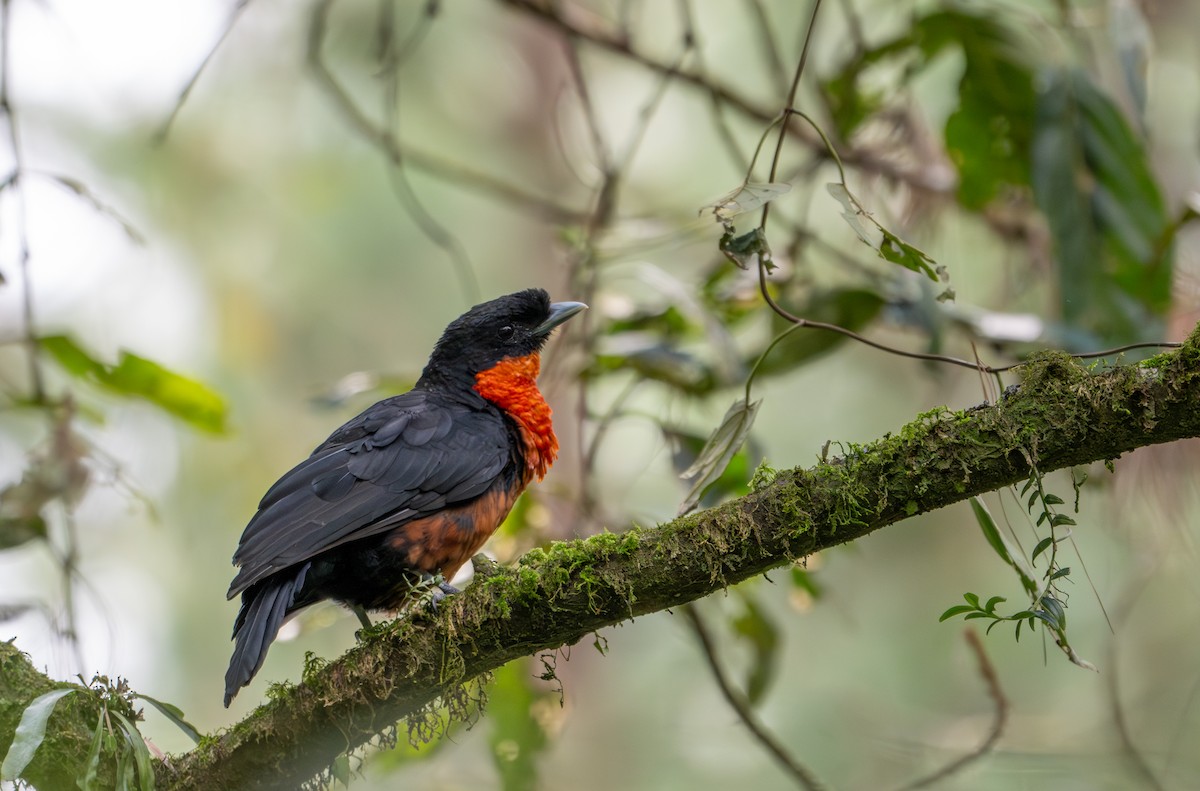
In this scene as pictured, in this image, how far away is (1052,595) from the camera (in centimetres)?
250

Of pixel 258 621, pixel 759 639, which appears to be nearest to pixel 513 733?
pixel 759 639

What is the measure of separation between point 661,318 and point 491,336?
0.72 meters

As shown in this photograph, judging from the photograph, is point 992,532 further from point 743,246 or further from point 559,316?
point 559,316

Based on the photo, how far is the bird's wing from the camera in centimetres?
323

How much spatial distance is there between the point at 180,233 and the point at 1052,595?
7.62m

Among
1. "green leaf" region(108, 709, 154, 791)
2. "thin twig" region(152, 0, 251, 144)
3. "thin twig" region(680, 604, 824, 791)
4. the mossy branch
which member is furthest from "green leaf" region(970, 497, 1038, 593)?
"thin twig" region(152, 0, 251, 144)

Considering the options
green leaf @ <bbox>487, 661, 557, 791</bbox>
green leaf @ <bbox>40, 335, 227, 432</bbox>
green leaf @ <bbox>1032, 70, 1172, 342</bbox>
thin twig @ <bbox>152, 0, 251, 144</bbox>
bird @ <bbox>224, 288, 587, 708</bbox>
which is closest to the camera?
bird @ <bbox>224, 288, 587, 708</bbox>

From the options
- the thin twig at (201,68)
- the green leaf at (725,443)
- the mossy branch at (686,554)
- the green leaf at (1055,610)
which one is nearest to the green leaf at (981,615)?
the green leaf at (1055,610)

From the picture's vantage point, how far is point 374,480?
Result: 139 inches

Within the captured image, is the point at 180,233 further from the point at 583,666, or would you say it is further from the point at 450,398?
the point at 450,398

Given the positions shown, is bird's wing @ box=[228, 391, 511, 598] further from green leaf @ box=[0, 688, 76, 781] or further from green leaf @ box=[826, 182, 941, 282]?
green leaf @ box=[826, 182, 941, 282]

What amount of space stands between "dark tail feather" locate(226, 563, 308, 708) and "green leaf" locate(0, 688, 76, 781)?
41 cm

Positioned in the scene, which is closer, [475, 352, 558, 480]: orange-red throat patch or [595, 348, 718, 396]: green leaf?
[475, 352, 558, 480]: orange-red throat patch

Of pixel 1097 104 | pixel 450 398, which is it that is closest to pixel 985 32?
pixel 1097 104
